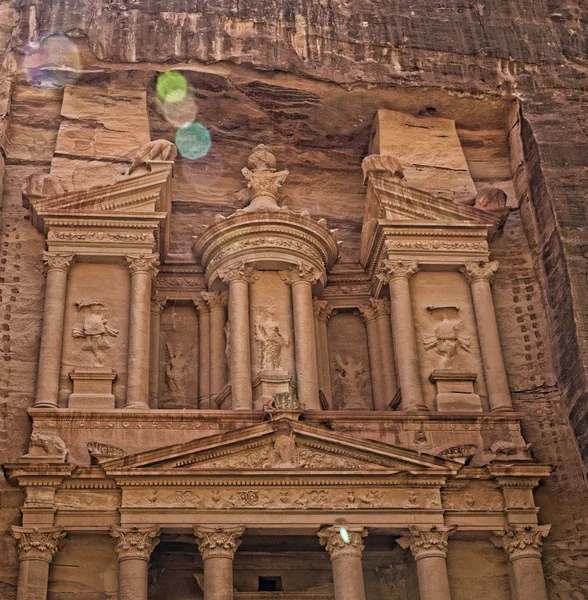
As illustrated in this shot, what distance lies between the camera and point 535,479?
651 inches

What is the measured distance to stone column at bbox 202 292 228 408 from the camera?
18719mm

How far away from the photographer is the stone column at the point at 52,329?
55.9 ft

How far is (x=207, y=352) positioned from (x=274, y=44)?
6547 mm

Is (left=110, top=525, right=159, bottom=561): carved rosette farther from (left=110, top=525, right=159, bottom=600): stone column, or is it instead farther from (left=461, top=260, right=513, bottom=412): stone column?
(left=461, top=260, right=513, bottom=412): stone column

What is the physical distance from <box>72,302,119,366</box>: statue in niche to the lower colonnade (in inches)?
133

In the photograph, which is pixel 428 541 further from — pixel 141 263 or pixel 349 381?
pixel 141 263

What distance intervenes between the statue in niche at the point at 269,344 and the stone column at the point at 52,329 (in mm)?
3239

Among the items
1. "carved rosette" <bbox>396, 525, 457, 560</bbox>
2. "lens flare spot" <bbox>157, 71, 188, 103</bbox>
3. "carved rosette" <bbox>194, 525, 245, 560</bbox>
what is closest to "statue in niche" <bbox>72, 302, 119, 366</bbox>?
"carved rosette" <bbox>194, 525, 245, 560</bbox>

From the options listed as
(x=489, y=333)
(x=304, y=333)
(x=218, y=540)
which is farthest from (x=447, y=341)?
(x=218, y=540)

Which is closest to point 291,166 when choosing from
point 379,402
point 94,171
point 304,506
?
point 94,171

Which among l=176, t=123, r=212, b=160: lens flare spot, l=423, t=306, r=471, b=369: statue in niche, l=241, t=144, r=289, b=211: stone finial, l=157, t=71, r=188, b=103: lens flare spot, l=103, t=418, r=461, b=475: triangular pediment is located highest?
l=157, t=71, r=188, b=103: lens flare spot

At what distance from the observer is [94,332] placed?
17859 millimetres

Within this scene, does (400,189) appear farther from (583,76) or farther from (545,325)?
(583,76)

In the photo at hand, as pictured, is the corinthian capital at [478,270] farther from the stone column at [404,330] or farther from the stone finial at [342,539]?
the stone finial at [342,539]
